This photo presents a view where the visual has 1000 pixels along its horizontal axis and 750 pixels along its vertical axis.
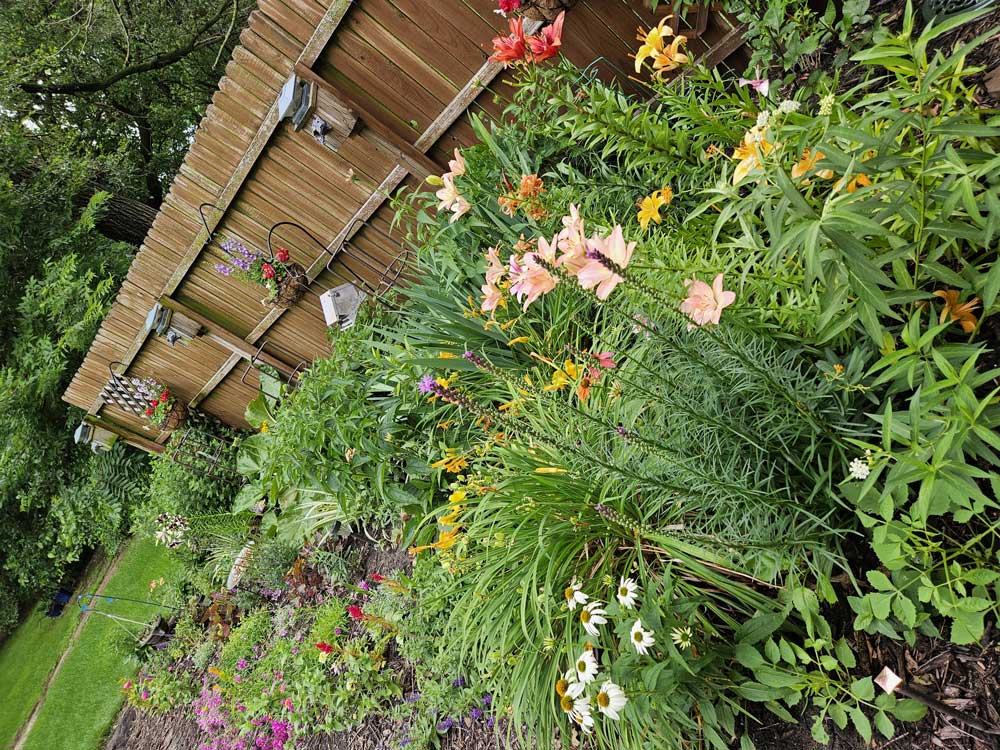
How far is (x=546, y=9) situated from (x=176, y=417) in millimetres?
4505

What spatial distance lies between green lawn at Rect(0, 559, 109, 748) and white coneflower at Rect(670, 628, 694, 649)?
297 inches

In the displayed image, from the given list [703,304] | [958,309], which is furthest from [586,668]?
[958,309]

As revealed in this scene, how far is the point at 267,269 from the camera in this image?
13.5 ft

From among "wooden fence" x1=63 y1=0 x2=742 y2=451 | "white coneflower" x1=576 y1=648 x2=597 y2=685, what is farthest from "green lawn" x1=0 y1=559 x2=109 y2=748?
"white coneflower" x1=576 y1=648 x2=597 y2=685

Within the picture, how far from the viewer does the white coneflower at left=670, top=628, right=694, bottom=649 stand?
1.46m

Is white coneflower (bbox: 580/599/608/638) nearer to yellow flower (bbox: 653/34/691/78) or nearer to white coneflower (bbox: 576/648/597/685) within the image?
white coneflower (bbox: 576/648/597/685)

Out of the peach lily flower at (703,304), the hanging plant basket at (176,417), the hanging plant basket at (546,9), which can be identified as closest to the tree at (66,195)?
the hanging plant basket at (176,417)

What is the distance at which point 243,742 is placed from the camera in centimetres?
324

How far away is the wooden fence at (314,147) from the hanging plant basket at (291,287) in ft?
0.32

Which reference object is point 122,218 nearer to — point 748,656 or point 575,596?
point 575,596

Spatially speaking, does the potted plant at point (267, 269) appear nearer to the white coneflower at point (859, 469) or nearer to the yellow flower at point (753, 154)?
the yellow flower at point (753, 154)

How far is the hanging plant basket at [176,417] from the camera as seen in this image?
5.35 meters

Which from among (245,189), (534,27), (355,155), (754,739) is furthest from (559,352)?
(245,189)

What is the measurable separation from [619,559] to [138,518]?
5806 millimetres
